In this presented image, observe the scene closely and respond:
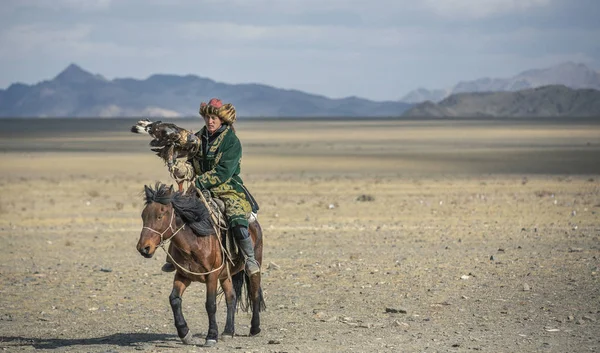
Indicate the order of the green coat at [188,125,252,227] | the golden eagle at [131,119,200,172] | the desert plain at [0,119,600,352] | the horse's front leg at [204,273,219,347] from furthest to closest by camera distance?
1. the desert plain at [0,119,600,352]
2. the green coat at [188,125,252,227]
3. the horse's front leg at [204,273,219,347]
4. the golden eagle at [131,119,200,172]

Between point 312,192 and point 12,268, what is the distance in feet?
47.7

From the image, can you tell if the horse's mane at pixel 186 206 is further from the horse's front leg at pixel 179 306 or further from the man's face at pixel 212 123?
the man's face at pixel 212 123

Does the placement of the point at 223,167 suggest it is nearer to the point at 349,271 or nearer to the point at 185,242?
the point at 185,242

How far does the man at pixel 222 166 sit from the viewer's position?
9705 mm

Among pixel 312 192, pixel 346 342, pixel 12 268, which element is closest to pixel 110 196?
pixel 312 192

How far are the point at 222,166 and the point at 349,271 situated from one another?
5020 mm

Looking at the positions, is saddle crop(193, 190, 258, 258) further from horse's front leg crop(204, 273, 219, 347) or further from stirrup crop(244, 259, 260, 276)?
horse's front leg crop(204, 273, 219, 347)

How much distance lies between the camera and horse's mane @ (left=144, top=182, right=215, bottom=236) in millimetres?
9195

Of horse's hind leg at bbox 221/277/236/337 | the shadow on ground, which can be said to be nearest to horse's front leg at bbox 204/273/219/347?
→ horse's hind leg at bbox 221/277/236/337

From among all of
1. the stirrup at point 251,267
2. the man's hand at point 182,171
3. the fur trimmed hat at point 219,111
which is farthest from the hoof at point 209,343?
the fur trimmed hat at point 219,111

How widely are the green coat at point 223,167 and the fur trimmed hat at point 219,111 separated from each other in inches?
3.6

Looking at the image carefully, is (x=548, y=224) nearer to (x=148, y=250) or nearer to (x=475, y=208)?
(x=475, y=208)

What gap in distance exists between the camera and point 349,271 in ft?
47.0

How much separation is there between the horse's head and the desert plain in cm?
118
